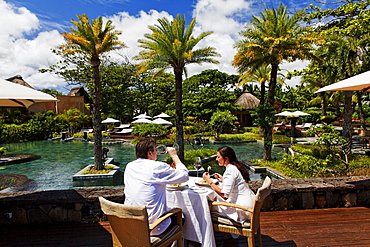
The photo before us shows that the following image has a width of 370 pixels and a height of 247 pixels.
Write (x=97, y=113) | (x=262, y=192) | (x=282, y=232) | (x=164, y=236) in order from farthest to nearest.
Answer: (x=97, y=113) → (x=282, y=232) → (x=262, y=192) → (x=164, y=236)

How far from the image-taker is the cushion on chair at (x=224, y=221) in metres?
Answer: 2.80

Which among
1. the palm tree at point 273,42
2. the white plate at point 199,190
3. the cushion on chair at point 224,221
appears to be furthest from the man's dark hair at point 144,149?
the palm tree at point 273,42

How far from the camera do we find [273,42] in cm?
1141

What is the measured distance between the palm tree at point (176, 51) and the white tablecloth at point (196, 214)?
8535 mm

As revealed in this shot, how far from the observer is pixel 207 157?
528 inches

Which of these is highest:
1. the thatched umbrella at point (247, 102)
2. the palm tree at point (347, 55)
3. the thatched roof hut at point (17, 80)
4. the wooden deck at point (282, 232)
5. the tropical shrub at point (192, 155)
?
the thatched roof hut at point (17, 80)

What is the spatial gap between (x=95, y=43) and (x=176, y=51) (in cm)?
336

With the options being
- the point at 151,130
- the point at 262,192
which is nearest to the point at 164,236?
the point at 262,192

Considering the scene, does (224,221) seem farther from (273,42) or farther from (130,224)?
(273,42)

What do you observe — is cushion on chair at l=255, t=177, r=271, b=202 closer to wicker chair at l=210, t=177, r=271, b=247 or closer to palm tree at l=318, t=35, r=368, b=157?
wicker chair at l=210, t=177, r=271, b=247

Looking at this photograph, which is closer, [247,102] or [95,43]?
[95,43]

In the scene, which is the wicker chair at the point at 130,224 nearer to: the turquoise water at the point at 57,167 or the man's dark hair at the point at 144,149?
the man's dark hair at the point at 144,149

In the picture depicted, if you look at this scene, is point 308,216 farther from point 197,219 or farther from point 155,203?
point 155,203

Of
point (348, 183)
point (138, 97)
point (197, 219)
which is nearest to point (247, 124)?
point (138, 97)
